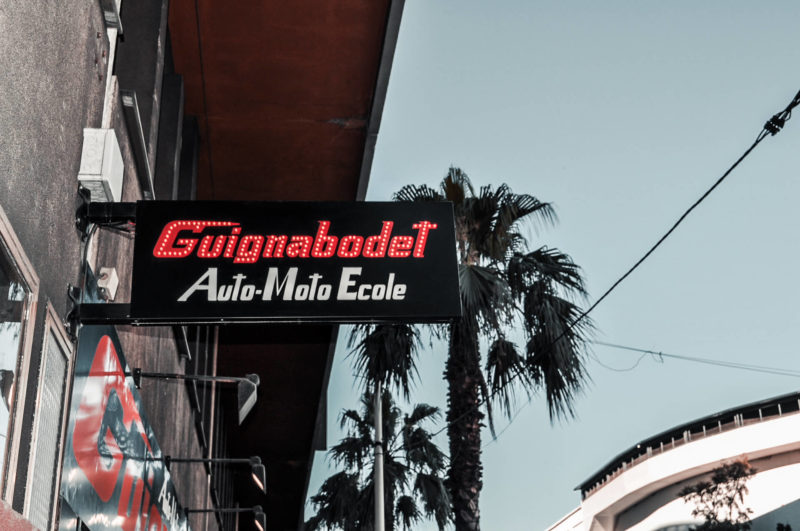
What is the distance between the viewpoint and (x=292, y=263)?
4562 mm

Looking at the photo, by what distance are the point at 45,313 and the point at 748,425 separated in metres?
59.2

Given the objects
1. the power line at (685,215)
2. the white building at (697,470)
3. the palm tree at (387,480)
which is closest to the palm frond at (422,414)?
the palm tree at (387,480)

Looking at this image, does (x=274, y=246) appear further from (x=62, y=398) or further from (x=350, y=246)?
(x=62, y=398)

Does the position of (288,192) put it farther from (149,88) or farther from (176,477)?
(149,88)

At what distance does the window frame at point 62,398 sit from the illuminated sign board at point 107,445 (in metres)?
0.06

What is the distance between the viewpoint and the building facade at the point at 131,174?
11.5ft

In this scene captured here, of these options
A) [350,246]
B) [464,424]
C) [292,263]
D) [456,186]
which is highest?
[456,186]

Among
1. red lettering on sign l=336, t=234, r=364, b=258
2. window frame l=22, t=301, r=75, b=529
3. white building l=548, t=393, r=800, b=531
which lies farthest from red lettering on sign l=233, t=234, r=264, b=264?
white building l=548, t=393, r=800, b=531

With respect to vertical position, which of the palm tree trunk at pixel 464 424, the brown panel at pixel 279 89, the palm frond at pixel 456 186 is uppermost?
the palm frond at pixel 456 186

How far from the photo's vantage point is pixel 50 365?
3.89 meters

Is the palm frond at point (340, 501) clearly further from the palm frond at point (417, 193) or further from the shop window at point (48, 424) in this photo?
the shop window at point (48, 424)

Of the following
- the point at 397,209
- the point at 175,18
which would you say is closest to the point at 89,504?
the point at 397,209

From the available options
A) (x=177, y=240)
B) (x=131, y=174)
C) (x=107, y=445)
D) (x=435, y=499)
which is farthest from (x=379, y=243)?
(x=435, y=499)

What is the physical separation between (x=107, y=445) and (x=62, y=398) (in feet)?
3.29
